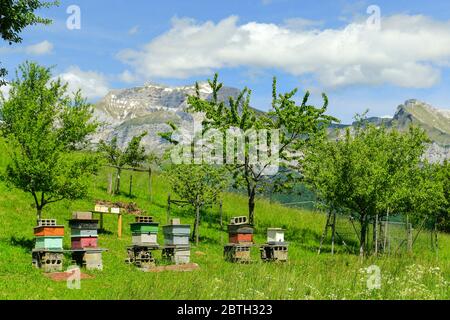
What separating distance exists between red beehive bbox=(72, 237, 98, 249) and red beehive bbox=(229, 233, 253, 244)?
663cm

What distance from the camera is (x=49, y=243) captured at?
61.4ft

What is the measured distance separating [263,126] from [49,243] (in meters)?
19.3

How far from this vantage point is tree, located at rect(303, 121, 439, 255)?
26.7 meters

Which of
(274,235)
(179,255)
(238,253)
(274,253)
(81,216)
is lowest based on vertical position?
(274,253)

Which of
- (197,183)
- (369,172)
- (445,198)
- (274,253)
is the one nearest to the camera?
(274,253)

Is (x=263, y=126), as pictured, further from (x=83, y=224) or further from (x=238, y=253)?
(x=83, y=224)

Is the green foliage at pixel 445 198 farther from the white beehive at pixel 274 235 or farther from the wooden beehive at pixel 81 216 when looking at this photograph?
the wooden beehive at pixel 81 216

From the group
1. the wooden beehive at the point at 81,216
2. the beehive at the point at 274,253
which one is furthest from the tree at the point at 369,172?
the wooden beehive at the point at 81,216

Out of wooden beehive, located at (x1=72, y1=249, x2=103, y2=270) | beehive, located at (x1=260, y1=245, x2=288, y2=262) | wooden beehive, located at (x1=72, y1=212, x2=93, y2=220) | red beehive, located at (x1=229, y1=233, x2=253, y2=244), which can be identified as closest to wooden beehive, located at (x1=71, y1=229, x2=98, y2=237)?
wooden beehive, located at (x1=72, y1=212, x2=93, y2=220)

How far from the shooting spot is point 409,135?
3288 centimetres

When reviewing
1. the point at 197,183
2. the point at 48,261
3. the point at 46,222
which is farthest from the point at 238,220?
the point at 48,261

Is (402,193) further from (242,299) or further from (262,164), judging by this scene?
(242,299)

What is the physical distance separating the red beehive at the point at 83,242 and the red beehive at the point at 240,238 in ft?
21.8

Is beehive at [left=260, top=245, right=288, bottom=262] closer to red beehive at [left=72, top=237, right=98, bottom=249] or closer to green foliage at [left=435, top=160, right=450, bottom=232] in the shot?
red beehive at [left=72, top=237, right=98, bottom=249]
